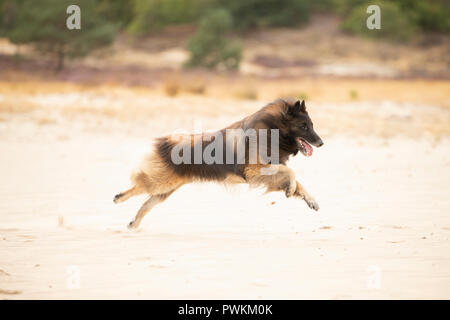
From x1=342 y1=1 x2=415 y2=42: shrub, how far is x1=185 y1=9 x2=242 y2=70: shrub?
1167 cm

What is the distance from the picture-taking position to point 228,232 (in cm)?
775

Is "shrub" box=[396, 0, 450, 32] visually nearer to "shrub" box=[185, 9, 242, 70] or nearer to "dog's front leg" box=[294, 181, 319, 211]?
"shrub" box=[185, 9, 242, 70]

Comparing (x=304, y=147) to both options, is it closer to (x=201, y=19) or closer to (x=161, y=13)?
(x=201, y=19)

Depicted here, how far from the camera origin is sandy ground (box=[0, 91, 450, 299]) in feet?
18.9

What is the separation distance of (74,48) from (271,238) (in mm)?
26934

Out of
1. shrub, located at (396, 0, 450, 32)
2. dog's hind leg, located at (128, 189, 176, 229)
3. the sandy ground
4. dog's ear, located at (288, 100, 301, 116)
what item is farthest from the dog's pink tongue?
shrub, located at (396, 0, 450, 32)

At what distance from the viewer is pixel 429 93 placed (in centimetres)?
2653

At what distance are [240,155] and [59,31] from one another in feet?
86.1

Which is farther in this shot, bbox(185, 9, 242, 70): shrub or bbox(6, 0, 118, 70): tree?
bbox(185, 9, 242, 70): shrub

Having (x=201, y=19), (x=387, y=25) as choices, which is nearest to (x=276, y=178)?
(x=201, y=19)
